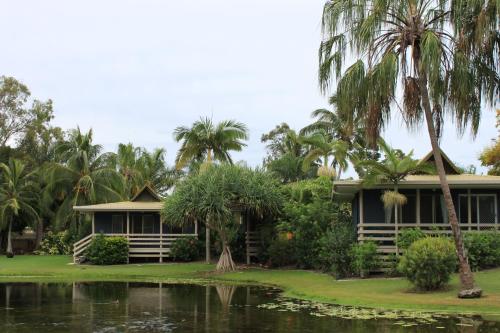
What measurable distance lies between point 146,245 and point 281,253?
30.7 ft

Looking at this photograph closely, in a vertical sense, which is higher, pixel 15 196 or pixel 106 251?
pixel 15 196

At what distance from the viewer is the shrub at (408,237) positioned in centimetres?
2167

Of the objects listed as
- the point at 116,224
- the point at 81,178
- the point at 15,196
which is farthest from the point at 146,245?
the point at 15,196

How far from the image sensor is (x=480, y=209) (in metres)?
23.5

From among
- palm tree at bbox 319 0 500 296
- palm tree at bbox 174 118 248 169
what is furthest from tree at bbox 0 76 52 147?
palm tree at bbox 319 0 500 296

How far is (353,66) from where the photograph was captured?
17422 mm

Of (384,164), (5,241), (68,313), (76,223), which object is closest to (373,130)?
(384,164)

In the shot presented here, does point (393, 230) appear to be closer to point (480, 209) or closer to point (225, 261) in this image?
point (480, 209)

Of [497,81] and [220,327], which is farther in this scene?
[497,81]

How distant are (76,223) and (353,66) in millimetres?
29227

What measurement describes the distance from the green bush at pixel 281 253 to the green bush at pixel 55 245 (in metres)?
18.1

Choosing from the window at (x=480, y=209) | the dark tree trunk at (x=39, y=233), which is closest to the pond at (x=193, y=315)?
the window at (x=480, y=209)

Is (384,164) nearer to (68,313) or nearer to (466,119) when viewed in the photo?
(466,119)

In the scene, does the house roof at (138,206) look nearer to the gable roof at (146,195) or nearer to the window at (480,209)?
the gable roof at (146,195)
